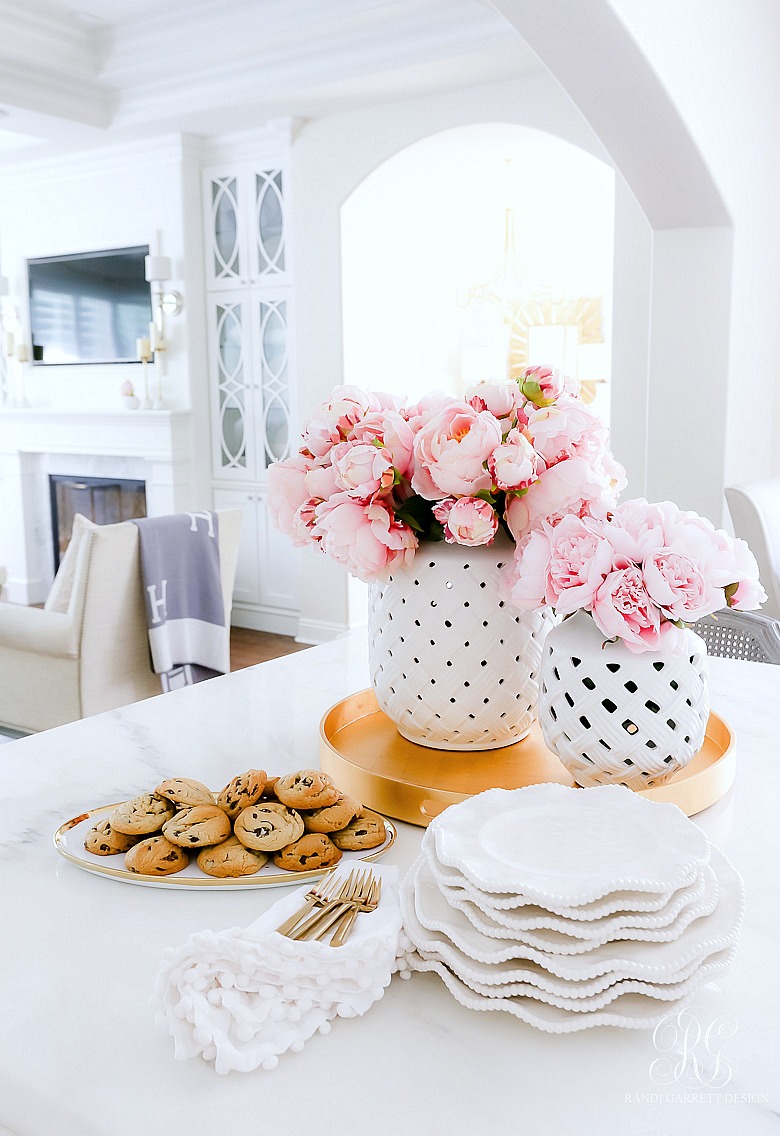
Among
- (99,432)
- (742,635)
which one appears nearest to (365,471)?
(742,635)

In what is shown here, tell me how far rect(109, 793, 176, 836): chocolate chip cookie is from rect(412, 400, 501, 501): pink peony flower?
1.25ft

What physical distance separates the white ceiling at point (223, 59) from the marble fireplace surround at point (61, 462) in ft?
4.78

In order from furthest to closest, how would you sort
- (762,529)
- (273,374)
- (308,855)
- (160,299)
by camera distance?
(160,299) → (273,374) → (762,529) → (308,855)

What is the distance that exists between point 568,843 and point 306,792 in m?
0.24

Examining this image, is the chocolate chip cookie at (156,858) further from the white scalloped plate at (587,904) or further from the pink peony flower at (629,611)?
the pink peony flower at (629,611)

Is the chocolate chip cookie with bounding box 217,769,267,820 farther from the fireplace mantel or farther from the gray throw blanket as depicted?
the fireplace mantel

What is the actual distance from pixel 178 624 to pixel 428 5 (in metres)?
2.41

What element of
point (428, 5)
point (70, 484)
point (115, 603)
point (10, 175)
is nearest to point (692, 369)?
point (428, 5)

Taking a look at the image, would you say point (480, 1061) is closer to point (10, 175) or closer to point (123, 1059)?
point (123, 1059)

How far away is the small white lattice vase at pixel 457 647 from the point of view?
0.99 metres

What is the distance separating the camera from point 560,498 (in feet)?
3.13

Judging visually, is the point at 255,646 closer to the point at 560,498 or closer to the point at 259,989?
the point at 560,498

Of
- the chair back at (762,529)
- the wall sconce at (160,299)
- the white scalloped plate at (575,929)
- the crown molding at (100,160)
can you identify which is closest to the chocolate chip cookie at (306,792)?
the white scalloped plate at (575,929)

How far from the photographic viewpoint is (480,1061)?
0.61 metres
